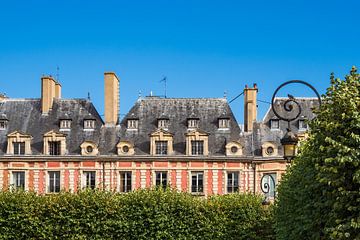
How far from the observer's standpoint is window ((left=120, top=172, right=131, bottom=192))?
35.3 meters

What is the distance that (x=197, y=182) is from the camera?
35.1 m

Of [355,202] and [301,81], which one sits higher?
[301,81]

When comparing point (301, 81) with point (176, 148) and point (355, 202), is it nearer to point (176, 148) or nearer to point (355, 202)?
point (355, 202)

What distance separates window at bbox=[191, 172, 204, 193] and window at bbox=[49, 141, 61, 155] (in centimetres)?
737

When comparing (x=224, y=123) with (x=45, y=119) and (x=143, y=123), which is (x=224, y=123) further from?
(x=45, y=119)

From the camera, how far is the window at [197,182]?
115 feet

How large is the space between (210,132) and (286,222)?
759 inches

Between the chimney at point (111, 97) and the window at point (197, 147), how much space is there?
4784 millimetres

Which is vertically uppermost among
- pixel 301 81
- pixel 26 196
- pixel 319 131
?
pixel 301 81

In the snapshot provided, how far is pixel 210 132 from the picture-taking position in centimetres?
3644

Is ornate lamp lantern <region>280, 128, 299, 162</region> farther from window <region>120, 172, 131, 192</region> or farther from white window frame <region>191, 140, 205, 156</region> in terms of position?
window <region>120, 172, 131, 192</region>

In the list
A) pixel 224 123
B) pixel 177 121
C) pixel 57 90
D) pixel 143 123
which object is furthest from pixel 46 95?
pixel 224 123

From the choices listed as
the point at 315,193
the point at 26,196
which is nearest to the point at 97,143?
the point at 26,196

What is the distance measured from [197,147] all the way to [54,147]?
7722 millimetres
